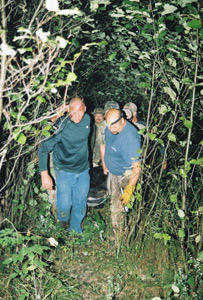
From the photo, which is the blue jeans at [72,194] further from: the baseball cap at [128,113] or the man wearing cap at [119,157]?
the baseball cap at [128,113]

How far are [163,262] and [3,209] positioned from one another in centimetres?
217

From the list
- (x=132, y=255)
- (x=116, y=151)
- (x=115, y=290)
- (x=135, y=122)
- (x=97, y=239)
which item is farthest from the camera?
(x=135, y=122)

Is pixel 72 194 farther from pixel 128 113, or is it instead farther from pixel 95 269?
pixel 128 113

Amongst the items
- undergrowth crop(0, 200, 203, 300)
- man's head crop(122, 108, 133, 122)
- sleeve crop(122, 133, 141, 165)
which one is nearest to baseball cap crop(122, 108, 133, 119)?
man's head crop(122, 108, 133, 122)

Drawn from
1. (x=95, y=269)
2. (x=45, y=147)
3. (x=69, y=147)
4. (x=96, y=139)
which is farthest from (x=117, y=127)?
(x=95, y=269)

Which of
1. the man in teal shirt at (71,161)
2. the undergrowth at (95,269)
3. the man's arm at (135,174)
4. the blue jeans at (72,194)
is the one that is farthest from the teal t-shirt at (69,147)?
the man's arm at (135,174)

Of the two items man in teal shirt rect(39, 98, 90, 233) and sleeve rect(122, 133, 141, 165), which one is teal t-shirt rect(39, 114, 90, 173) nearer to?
man in teal shirt rect(39, 98, 90, 233)

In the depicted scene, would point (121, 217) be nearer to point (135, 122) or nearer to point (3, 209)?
point (3, 209)

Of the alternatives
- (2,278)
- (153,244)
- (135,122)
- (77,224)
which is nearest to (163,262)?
(153,244)

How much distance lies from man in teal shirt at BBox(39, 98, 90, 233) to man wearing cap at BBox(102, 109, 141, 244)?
39 centimetres

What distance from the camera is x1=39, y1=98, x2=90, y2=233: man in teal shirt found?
134 inches

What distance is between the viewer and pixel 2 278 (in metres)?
2.74

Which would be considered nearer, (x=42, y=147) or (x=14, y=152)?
(x=14, y=152)

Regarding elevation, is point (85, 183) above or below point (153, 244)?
above
